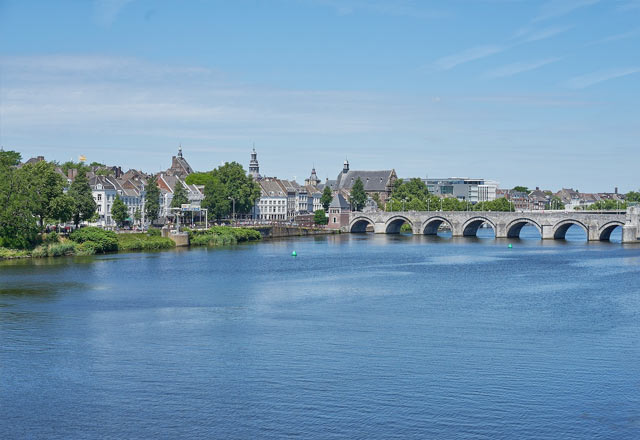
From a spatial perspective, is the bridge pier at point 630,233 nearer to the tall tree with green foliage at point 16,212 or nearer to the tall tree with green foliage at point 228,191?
the tall tree with green foliage at point 228,191

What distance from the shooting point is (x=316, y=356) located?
3616 cm

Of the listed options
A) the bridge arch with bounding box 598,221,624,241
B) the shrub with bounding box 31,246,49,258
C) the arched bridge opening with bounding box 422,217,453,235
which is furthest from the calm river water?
the arched bridge opening with bounding box 422,217,453,235

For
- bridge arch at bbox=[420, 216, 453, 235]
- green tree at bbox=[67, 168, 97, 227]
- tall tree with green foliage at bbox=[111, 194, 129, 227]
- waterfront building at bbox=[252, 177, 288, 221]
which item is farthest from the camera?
waterfront building at bbox=[252, 177, 288, 221]

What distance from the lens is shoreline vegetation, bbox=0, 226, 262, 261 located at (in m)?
81.5

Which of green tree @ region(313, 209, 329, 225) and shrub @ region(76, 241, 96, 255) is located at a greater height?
green tree @ region(313, 209, 329, 225)

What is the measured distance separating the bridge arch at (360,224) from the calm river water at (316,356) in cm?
7486

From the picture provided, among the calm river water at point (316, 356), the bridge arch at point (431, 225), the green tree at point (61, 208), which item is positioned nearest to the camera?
the calm river water at point (316, 356)

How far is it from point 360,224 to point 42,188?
7262 cm

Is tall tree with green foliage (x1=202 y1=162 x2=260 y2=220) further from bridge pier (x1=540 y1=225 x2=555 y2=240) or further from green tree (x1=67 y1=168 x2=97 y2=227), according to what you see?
bridge pier (x1=540 y1=225 x2=555 y2=240)

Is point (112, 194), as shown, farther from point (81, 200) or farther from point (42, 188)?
point (42, 188)

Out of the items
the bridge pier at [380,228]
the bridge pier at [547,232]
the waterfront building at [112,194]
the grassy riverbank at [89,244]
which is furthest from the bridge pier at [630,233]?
the waterfront building at [112,194]

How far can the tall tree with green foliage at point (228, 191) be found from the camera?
132 m

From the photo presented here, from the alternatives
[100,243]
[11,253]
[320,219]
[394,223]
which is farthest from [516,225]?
[11,253]

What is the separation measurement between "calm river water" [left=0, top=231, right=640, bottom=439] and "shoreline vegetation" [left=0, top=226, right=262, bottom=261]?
50.9 feet
